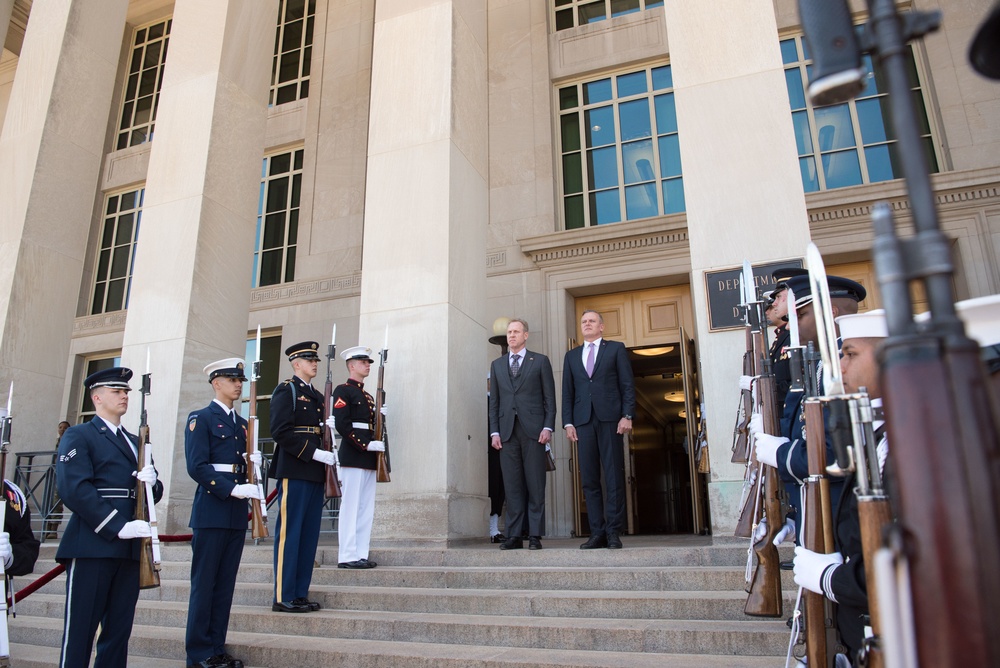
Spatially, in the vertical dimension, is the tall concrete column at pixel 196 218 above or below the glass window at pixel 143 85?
below

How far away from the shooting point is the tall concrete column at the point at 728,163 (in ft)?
19.4

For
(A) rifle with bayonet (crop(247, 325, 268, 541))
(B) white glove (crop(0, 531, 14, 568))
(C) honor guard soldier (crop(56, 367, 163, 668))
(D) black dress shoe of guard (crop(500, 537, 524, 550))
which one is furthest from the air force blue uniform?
(D) black dress shoe of guard (crop(500, 537, 524, 550))

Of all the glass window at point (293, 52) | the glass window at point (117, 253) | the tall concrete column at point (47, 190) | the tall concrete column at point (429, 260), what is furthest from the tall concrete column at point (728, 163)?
the glass window at point (117, 253)

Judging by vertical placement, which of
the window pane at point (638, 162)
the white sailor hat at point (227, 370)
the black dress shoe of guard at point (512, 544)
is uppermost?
the window pane at point (638, 162)

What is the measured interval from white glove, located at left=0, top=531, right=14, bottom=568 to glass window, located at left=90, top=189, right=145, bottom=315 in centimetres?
1081

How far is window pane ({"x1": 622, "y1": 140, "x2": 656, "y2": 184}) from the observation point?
1133 cm

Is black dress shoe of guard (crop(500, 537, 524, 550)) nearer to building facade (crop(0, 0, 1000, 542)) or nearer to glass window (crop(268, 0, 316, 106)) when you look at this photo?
building facade (crop(0, 0, 1000, 542))

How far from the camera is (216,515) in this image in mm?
4977

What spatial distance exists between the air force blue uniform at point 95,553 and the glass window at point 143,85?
13.2 m

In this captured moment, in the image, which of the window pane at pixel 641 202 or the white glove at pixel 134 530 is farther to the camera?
the window pane at pixel 641 202

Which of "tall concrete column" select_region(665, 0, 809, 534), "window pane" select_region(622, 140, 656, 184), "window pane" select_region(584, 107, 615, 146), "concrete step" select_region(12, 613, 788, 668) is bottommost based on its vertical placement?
"concrete step" select_region(12, 613, 788, 668)

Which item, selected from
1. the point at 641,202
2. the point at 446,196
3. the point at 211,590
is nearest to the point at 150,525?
the point at 211,590

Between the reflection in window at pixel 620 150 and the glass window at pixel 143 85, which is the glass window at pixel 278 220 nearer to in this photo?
the glass window at pixel 143 85

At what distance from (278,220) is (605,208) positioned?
620 centimetres
